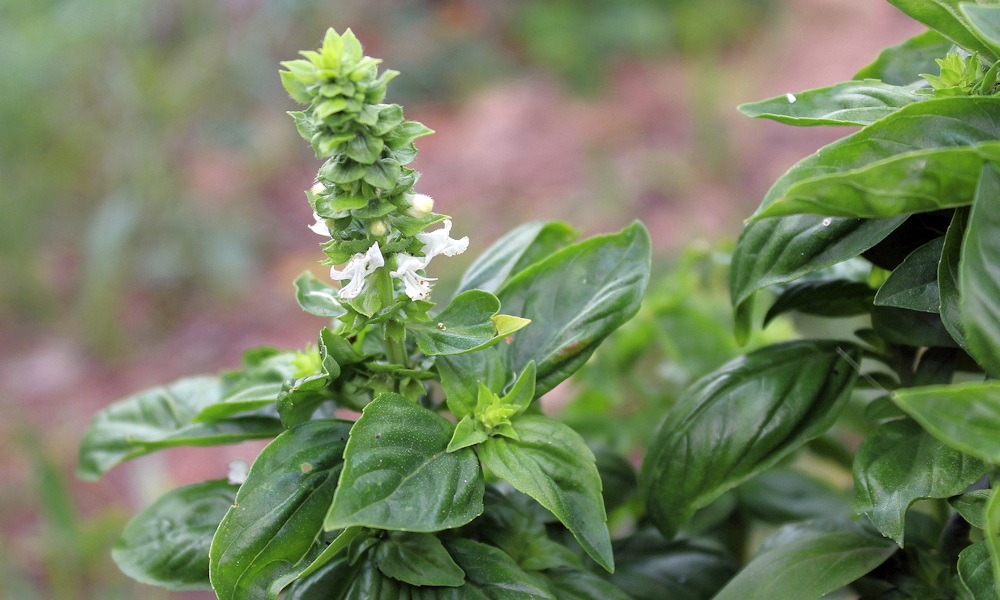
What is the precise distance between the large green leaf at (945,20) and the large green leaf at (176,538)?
2.89 feet

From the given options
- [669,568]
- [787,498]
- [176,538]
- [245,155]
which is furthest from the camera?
[245,155]

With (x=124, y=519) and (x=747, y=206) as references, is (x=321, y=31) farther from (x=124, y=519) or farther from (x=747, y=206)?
(x=124, y=519)

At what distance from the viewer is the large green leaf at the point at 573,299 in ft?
2.93

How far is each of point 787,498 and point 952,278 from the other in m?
0.62

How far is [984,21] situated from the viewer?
28.5 inches

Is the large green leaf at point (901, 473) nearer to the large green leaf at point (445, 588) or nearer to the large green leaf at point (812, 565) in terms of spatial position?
the large green leaf at point (812, 565)

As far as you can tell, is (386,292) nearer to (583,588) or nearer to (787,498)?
(583,588)

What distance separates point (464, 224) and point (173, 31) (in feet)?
5.87

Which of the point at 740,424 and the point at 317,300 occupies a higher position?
the point at 317,300

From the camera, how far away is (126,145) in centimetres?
308

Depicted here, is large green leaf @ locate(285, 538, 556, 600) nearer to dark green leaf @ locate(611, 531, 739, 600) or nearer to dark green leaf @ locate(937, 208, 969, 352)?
dark green leaf @ locate(611, 531, 739, 600)

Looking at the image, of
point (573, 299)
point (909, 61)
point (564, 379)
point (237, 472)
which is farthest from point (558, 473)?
point (909, 61)

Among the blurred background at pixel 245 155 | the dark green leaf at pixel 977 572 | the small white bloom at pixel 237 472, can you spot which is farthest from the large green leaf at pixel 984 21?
the blurred background at pixel 245 155

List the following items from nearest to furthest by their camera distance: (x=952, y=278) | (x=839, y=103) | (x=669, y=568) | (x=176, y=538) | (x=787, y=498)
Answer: (x=952, y=278) → (x=839, y=103) → (x=176, y=538) → (x=669, y=568) → (x=787, y=498)
